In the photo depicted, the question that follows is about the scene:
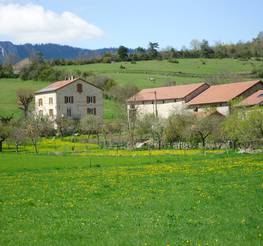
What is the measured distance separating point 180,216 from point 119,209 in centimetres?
252

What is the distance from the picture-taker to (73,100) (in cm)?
11119

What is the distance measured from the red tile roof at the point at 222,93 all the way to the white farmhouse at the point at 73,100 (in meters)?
23.2

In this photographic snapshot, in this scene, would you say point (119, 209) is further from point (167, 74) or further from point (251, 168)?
point (167, 74)

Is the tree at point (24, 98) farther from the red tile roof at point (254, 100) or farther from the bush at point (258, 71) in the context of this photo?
the bush at point (258, 71)

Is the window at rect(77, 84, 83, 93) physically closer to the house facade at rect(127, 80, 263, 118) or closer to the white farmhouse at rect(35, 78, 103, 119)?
the white farmhouse at rect(35, 78, 103, 119)

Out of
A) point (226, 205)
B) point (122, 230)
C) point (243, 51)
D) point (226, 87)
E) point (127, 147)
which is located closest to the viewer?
point (122, 230)

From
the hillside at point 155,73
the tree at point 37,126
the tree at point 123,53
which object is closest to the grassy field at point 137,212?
the tree at point 37,126

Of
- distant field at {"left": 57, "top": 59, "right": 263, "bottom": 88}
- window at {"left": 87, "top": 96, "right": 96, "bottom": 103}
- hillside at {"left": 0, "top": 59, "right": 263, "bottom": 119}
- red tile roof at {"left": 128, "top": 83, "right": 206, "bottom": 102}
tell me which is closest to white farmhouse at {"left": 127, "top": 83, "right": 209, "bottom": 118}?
red tile roof at {"left": 128, "top": 83, "right": 206, "bottom": 102}

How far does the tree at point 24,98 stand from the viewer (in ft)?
392

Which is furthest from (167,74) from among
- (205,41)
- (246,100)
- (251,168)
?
(251,168)

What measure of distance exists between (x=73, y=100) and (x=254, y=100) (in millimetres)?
41624

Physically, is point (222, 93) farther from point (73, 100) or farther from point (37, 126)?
point (73, 100)

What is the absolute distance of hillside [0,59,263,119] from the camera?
12962 cm

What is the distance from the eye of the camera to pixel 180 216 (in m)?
15.4
